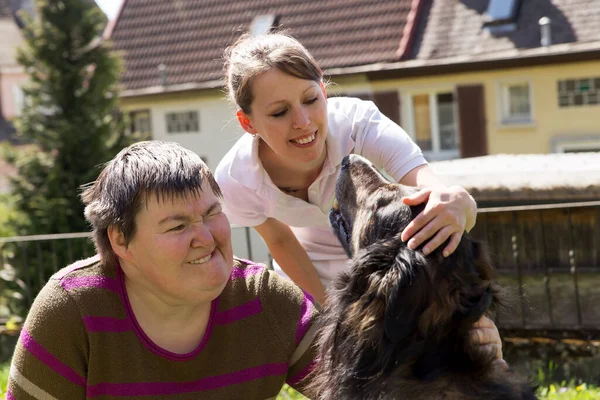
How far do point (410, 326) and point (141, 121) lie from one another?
24.7 meters

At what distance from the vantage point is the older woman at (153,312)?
2.54 meters

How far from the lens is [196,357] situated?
8.80ft

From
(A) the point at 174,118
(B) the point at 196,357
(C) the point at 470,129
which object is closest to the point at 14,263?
(B) the point at 196,357

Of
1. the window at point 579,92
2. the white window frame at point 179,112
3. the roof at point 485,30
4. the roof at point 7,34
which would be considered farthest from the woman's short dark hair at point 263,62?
the roof at point 7,34

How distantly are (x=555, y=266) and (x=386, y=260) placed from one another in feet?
13.1

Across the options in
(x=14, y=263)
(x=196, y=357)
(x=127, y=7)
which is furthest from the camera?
(x=127, y=7)

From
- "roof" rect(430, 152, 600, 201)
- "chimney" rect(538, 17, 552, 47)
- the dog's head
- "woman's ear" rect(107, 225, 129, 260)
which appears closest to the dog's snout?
the dog's head

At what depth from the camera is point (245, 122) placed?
136 inches

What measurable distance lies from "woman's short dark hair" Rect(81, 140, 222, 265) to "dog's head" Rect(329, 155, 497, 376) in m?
0.60

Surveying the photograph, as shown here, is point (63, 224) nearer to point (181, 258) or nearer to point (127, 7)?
point (181, 258)

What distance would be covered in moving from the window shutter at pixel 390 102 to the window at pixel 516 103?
2.73 meters

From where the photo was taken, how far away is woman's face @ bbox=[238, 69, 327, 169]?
323 centimetres

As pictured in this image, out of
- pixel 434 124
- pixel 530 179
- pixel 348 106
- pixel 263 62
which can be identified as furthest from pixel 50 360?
pixel 434 124

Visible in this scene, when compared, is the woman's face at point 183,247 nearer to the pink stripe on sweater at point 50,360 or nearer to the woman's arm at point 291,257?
the pink stripe on sweater at point 50,360
